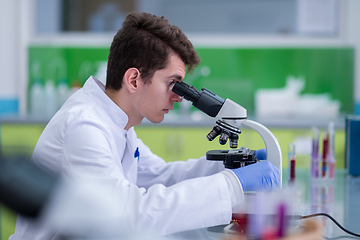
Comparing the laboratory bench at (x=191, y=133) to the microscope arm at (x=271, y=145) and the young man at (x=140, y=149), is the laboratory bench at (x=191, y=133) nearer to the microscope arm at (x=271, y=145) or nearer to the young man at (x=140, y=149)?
the young man at (x=140, y=149)

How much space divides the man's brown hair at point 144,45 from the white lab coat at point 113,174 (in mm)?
124

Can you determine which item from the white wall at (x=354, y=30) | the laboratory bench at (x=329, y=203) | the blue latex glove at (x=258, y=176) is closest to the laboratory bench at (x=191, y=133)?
the white wall at (x=354, y=30)

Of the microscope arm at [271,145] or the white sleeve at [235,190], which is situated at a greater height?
the microscope arm at [271,145]

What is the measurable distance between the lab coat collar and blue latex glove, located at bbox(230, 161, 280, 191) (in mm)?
457

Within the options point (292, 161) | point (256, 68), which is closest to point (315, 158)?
point (292, 161)

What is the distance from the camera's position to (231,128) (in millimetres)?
1243

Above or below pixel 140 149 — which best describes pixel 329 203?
below

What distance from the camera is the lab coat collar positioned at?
1.33m

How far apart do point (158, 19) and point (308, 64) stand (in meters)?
2.65

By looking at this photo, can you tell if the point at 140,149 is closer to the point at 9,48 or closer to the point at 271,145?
the point at 271,145

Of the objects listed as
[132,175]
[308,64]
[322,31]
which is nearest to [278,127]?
[308,64]

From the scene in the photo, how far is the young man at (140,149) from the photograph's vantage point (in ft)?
3.25

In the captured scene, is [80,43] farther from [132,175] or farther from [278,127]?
[132,175]

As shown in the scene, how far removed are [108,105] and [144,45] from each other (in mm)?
241
